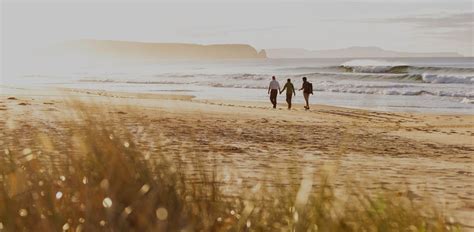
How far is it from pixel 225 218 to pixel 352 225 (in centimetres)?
73

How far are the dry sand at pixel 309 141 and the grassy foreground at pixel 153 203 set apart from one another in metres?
0.21

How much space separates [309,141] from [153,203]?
36.0ft

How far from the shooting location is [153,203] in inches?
149

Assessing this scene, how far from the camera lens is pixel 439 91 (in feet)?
129

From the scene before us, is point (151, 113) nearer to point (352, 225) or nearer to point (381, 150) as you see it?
point (381, 150)

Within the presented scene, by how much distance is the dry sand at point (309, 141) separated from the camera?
26.0 ft

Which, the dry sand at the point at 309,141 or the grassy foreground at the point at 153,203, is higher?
the grassy foreground at the point at 153,203

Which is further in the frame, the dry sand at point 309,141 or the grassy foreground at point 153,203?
the dry sand at point 309,141

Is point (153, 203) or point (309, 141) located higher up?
point (153, 203)

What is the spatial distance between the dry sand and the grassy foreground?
0.70 feet

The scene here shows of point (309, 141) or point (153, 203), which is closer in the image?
point (153, 203)

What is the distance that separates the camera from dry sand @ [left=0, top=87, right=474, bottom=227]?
26.0ft

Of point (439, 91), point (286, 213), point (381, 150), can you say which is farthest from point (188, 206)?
point (439, 91)

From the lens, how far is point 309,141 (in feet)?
47.9
